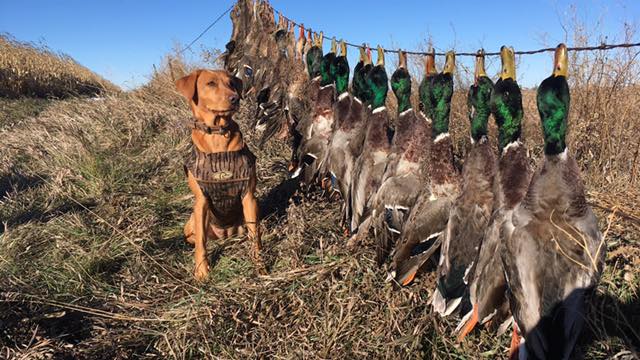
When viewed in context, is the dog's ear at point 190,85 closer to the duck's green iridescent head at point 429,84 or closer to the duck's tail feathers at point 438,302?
the duck's green iridescent head at point 429,84

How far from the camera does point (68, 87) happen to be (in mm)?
15156

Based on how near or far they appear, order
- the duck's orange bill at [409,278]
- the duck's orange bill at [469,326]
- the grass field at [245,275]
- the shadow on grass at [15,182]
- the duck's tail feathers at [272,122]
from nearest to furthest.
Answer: the duck's orange bill at [469,326] → the grass field at [245,275] → the duck's orange bill at [409,278] → the shadow on grass at [15,182] → the duck's tail feathers at [272,122]

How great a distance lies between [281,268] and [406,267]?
962mm

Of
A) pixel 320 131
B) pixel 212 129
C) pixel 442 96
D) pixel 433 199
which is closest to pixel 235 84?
pixel 212 129

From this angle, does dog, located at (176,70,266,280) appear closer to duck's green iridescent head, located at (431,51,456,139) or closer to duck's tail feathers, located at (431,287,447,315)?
duck's tail feathers, located at (431,287,447,315)

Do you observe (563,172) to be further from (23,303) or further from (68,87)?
(68,87)

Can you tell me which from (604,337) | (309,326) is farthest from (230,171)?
(604,337)

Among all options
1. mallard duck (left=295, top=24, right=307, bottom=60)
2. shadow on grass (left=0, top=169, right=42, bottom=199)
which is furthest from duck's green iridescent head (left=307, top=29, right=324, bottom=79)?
shadow on grass (left=0, top=169, right=42, bottom=199)

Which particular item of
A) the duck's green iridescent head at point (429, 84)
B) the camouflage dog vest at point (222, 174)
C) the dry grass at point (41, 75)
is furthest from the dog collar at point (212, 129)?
the dry grass at point (41, 75)

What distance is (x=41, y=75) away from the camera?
15.1m

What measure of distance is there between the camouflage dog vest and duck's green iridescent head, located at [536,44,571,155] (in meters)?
2.14

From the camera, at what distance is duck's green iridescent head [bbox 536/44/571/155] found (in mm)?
2002

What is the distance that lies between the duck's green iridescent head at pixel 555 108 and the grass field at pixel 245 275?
1.35ft

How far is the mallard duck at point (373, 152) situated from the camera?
3502 millimetres
